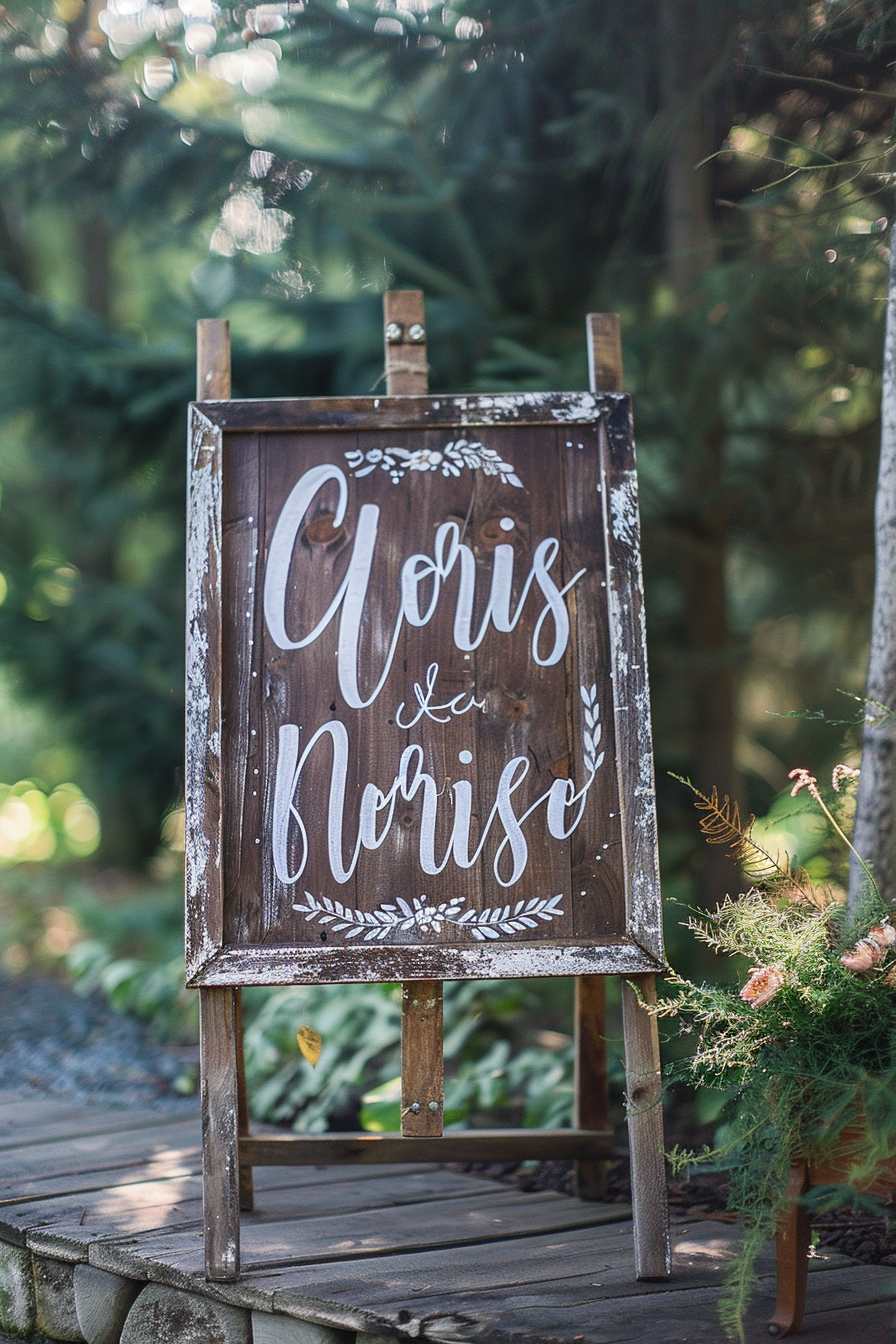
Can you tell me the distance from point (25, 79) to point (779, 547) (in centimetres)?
265

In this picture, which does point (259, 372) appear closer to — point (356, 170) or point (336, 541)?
point (356, 170)

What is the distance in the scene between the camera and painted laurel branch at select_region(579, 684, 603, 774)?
Result: 6.37 ft

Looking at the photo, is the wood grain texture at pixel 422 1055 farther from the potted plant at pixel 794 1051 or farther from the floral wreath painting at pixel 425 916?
the potted plant at pixel 794 1051

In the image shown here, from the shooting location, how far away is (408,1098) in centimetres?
190

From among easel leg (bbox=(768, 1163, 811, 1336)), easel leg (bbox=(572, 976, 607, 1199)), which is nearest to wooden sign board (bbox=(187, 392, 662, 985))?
easel leg (bbox=(768, 1163, 811, 1336))

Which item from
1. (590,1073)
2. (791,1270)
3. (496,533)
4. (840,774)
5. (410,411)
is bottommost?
(791,1270)

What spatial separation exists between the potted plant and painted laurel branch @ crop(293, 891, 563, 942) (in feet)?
0.88

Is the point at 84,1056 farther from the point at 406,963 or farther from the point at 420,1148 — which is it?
the point at 406,963

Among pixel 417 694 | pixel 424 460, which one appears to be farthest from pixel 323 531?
pixel 417 694

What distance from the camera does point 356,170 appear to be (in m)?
3.26

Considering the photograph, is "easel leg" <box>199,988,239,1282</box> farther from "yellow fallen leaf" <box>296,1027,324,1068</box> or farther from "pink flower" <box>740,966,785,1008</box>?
"pink flower" <box>740,966,785,1008</box>

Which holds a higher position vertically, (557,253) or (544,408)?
(557,253)

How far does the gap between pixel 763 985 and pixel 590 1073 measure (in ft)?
2.59

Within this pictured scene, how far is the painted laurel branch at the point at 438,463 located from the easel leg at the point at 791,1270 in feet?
4.30
